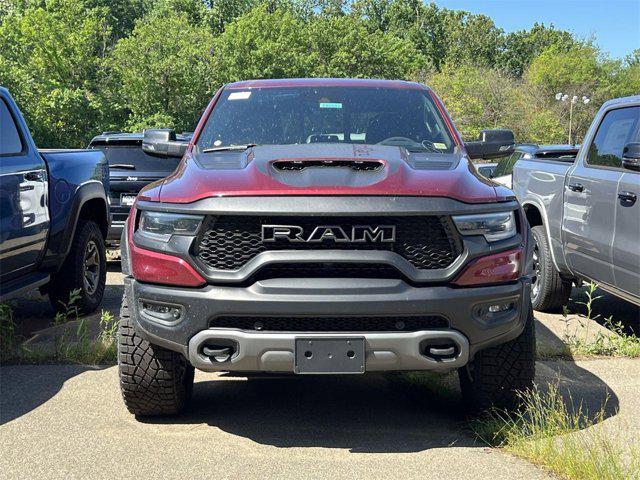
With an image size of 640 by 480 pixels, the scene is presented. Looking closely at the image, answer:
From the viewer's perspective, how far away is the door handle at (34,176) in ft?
19.8

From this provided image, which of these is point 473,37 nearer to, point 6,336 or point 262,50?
point 262,50

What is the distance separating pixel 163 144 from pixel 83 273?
2.30m

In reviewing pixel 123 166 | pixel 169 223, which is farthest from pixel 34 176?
pixel 123 166

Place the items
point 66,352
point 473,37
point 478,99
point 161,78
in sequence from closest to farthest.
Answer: point 66,352 → point 161,78 → point 478,99 → point 473,37

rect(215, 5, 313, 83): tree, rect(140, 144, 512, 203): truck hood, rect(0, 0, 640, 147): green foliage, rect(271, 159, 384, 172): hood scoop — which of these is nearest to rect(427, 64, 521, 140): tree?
rect(0, 0, 640, 147): green foliage

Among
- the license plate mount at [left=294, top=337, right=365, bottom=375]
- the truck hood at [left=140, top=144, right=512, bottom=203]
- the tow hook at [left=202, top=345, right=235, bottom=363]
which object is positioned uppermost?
the truck hood at [left=140, top=144, right=512, bottom=203]

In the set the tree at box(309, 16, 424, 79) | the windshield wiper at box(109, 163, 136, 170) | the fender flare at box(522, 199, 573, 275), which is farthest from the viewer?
the tree at box(309, 16, 424, 79)

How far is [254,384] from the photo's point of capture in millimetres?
5145

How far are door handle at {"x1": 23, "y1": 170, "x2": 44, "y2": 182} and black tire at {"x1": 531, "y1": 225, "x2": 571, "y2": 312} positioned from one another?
13.9ft

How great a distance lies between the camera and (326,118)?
5.13 m

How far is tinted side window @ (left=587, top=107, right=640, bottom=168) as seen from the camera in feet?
20.4

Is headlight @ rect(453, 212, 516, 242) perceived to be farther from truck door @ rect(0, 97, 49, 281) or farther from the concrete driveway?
truck door @ rect(0, 97, 49, 281)

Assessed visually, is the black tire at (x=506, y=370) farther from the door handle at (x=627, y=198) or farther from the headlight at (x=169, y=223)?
the door handle at (x=627, y=198)

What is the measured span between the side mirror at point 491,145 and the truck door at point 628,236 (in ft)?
3.26
